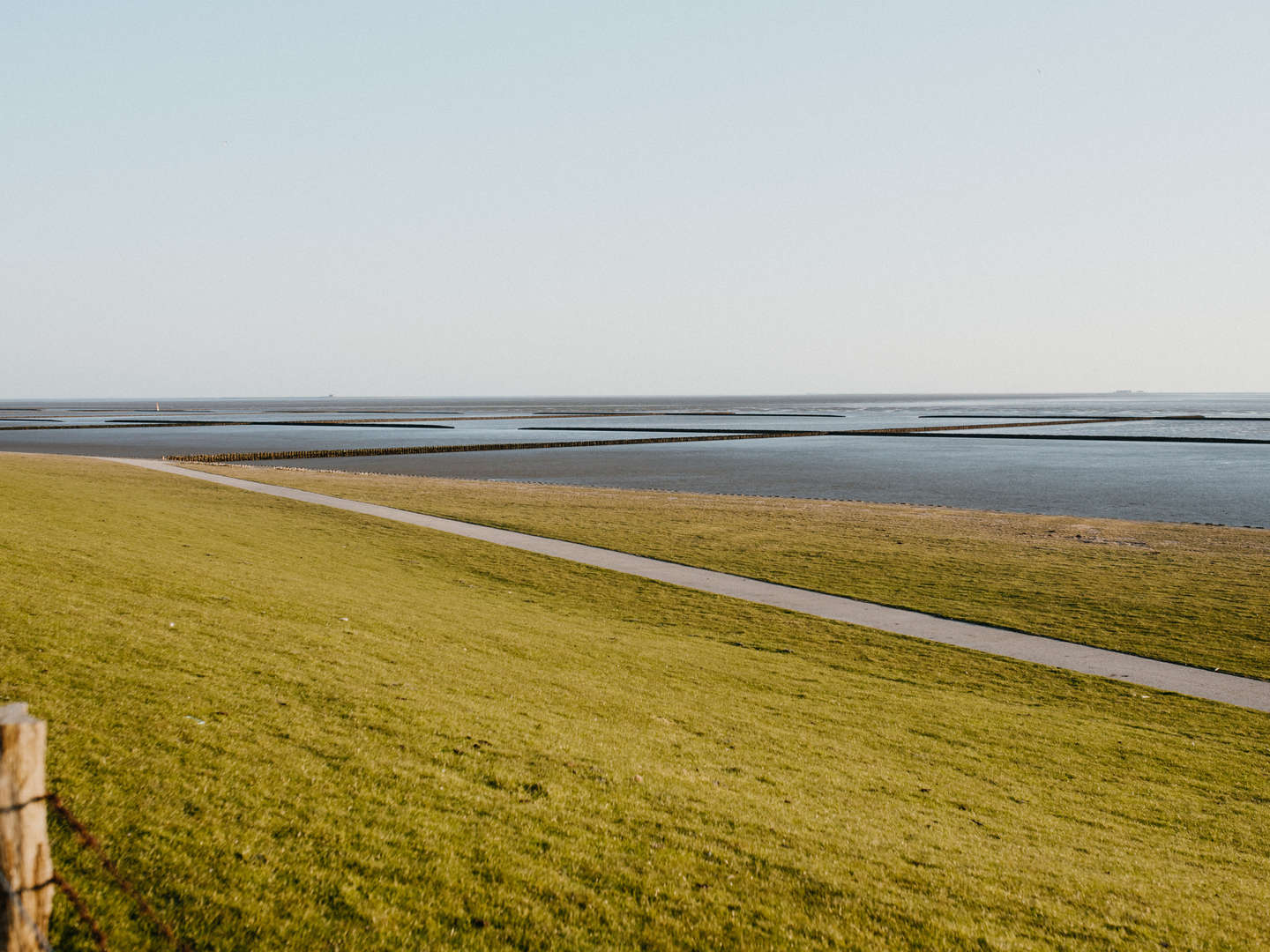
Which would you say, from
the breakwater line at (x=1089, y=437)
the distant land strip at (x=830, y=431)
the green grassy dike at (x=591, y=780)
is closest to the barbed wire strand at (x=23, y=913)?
the green grassy dike at (x=591, y=780)

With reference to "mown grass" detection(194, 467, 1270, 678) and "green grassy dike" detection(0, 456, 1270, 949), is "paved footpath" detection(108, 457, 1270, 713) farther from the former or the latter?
"green grassy dike" detection(0, 456, 1270, 949)

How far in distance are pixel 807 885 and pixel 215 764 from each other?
495cm

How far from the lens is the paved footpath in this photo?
1552 centimetres

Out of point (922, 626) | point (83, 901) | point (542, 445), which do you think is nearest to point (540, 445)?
point (542, 445)

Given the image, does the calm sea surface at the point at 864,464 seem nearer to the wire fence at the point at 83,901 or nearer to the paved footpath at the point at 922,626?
the paved footpath at the point at 922,626

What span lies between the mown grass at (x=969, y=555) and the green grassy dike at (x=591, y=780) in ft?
15.0

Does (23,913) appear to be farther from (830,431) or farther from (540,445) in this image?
(830,431)

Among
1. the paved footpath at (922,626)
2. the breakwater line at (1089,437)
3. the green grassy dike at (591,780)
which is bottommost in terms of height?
the paved footpath at (922,626)

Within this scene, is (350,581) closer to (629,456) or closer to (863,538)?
(863,538)

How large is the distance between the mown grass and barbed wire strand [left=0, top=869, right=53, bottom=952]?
18258 mm

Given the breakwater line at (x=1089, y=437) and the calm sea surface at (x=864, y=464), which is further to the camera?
the breakwater line at (x=1089, y=437)

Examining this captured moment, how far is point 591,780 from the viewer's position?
28.4ft

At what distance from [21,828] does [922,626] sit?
58.5 feet

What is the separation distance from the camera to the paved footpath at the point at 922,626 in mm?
15523
